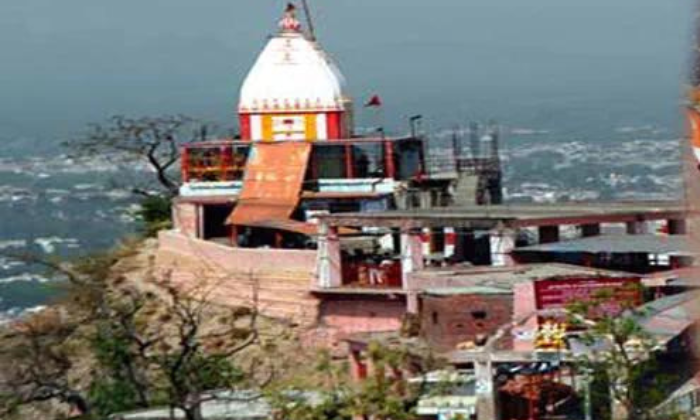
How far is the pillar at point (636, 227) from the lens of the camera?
86.2 feet

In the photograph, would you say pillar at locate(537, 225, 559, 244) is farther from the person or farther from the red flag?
the red flag

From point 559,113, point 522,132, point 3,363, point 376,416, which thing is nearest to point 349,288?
point 3,363

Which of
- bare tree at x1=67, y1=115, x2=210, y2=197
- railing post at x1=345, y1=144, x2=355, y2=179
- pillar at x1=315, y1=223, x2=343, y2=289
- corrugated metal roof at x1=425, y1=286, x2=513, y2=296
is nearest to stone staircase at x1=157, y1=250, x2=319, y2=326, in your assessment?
pillar at x1=315, y1=223, x2=343, y2=289

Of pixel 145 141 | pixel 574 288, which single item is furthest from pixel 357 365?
pixel 145 141

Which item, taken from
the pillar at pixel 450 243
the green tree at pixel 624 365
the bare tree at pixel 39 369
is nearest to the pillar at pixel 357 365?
the bare tree at pixel 39 369

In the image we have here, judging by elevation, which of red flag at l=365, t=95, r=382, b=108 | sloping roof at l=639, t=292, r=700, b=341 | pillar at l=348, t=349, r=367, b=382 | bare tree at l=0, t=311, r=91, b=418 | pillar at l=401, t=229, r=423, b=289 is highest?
red flag at l=365, t=95, r=382, b=108

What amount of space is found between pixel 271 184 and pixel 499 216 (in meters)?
5.19

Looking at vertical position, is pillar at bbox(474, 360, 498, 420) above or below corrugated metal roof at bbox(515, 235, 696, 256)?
below

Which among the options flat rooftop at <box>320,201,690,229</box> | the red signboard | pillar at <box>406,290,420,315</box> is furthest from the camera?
flat rooftop at <box>320,201,690,229</box>

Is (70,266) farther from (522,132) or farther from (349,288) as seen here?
(522,132)

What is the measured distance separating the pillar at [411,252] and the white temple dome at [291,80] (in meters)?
5.37

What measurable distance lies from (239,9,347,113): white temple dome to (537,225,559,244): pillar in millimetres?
5469

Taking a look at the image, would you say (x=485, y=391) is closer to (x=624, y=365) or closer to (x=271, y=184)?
(x=624, y=365)

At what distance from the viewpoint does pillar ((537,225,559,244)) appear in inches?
1014
